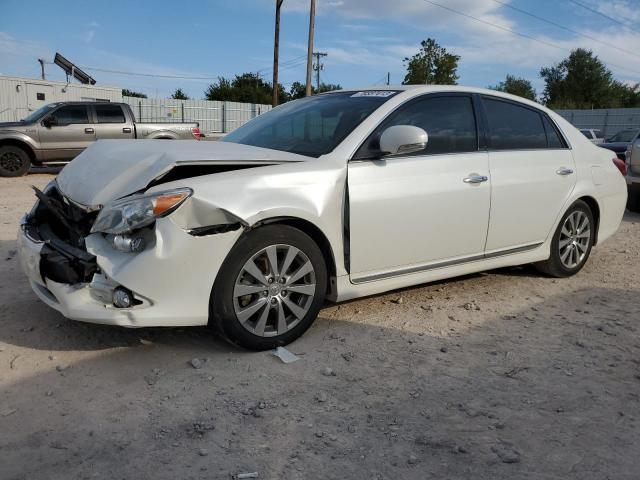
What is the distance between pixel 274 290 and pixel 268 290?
1.7 inches

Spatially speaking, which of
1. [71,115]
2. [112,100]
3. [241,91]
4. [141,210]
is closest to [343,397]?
[141,210]

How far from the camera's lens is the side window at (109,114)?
528 inches

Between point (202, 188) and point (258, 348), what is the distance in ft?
3.33

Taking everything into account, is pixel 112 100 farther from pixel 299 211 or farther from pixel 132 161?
pixel 299 211

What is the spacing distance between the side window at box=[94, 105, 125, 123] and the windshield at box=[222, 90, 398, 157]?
10.1 m

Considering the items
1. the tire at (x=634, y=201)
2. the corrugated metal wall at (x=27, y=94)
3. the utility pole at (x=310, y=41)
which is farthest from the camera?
the utility pole at (x=310, y=41)

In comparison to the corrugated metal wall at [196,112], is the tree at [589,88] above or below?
above

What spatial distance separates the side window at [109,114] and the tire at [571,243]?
37.6ft

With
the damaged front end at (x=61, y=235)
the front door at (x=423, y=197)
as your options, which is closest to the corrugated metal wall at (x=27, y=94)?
the damaged front end at (x=61, y=235)

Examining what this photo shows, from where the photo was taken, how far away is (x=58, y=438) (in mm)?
2436

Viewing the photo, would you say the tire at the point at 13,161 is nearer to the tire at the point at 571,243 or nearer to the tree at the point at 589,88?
the tire at the point at 571,243

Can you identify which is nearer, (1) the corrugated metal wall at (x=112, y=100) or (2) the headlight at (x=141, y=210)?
(2) the headlight at (x=141, y=210)

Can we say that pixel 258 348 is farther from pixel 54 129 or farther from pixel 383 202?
pixel 54 129

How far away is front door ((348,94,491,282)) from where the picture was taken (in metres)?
3.60
